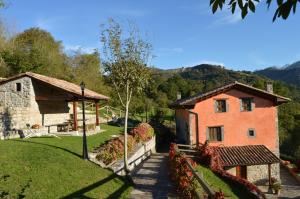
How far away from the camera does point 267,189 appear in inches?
1045

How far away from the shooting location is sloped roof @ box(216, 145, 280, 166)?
26703mm

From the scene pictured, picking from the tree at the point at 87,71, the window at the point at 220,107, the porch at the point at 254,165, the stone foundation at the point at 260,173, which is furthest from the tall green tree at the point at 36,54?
the stone foundation at the point at 260,173

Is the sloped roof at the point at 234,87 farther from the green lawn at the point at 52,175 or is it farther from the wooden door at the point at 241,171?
the green lawn at the point at 52,175

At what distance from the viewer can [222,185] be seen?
64.6 feet

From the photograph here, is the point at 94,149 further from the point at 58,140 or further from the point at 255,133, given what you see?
the point at 255,133

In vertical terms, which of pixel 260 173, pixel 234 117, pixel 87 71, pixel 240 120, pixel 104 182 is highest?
pixel 87 71

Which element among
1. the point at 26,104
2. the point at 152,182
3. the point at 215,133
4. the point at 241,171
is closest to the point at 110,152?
the point at 152,182

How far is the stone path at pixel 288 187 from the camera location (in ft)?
82.1

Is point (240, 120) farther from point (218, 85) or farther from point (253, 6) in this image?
point (218, 85)

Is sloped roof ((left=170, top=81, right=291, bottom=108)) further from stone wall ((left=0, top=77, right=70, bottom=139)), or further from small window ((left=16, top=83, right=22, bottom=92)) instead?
small window ((left=16, top=83, right=22, bottom=92))

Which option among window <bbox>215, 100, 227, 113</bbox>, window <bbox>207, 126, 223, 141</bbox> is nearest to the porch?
window <bbox>207, 126, 223, 141</bbox>

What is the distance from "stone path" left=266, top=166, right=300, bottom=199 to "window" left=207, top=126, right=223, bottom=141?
6.13m

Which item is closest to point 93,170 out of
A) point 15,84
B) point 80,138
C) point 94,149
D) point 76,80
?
point 94,149

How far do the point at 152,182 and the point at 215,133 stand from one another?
15621mm
